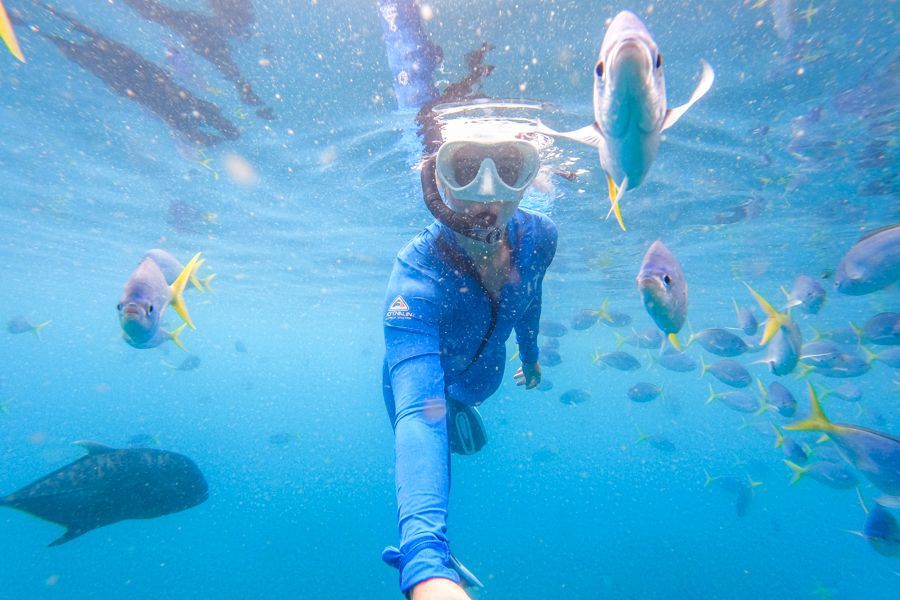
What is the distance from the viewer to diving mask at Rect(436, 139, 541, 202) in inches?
114

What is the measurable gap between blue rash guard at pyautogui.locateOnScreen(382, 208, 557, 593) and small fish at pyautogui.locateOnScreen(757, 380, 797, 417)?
6.07m

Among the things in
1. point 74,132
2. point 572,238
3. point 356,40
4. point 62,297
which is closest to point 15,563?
point 74,132

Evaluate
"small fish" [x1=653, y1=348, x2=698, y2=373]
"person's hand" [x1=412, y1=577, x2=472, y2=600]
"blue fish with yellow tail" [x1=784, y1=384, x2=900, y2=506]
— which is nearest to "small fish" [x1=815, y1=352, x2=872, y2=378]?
"small fish" [x1=653, y1=348, x2=698, y2=373]

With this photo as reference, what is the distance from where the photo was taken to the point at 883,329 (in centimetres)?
707

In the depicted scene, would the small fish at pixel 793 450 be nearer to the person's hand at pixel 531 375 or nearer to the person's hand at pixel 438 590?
the person's hand at pixel 531 375

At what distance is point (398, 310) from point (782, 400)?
877 cm

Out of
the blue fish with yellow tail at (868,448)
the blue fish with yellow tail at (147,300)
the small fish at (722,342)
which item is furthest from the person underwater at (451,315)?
the small fish at (722,342)

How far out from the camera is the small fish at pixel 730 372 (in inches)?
344

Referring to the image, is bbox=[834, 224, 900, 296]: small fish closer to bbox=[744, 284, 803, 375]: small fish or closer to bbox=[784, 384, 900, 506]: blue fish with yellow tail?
bbox=[744, 284, 803, 375]: small fish

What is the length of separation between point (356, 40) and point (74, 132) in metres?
10.2

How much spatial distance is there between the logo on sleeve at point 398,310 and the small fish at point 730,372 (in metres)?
8.49

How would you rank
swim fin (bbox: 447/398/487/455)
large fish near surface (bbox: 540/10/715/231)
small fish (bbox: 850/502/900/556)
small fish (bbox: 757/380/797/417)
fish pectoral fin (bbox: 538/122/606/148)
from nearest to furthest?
1. large fish near surface (bbox: 540/10/715/231)
2. fish pectoral fin (bbox: 538/122/606/148)
3. swim fin (bbox: 447/398/487/455)
4. small fish (bbox: 850/502/900/556)
5. small fish (bbox: 757/380/797/417)

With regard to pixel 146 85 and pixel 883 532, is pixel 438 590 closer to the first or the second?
pixel 883 532

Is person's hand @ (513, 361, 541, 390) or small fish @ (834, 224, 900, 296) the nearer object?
small fish @ (834, 224, 900, 296)
